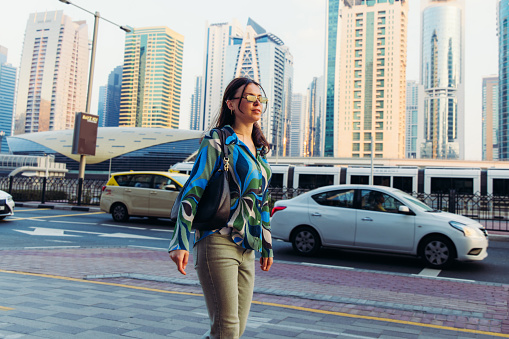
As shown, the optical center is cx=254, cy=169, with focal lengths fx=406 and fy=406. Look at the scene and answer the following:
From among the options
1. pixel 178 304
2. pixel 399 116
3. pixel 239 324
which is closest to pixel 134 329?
pixel 178 304

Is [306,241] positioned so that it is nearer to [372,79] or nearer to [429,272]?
[429,272]

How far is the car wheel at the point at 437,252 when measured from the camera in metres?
7.36

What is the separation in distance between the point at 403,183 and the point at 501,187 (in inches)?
209

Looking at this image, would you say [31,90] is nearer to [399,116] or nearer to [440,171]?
[399,116]

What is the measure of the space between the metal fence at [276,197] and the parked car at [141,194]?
6253mm

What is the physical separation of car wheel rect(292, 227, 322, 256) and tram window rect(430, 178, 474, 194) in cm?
1829

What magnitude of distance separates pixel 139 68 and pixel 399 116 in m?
119

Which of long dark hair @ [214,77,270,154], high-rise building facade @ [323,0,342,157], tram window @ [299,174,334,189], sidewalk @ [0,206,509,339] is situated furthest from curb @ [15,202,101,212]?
high-rise building facade @ [323,0,342,157]

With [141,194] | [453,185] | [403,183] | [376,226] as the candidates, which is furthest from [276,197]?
[376,226]

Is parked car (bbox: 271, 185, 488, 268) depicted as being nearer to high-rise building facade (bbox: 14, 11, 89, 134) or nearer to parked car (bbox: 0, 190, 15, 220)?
parked car (bbox: 0, 190, 15, 220)

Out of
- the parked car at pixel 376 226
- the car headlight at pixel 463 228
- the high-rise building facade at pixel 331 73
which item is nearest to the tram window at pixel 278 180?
the parked car at pixel 376 226

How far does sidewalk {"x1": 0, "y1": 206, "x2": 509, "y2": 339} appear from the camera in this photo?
11.0ft

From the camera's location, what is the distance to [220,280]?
1.99 meters

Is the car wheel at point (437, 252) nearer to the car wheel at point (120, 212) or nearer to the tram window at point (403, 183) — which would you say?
the car wheel at point (120, 212)
